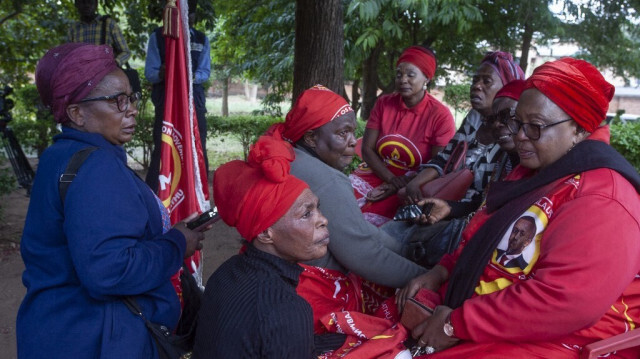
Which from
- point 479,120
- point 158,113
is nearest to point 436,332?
point 479,120

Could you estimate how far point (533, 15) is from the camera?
858 cm

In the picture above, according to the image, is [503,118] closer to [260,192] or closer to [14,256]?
[260,192]

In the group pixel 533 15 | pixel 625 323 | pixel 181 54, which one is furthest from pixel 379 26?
pixel 625 323

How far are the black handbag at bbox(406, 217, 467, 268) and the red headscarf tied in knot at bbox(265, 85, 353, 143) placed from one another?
80cm

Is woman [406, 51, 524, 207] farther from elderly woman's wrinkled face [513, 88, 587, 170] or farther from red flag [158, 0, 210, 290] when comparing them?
red flag [158, 0, 210, 290]

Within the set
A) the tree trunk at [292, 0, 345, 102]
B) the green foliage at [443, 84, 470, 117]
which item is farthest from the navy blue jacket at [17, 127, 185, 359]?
the green foliage at [443, 84, 470, 117]

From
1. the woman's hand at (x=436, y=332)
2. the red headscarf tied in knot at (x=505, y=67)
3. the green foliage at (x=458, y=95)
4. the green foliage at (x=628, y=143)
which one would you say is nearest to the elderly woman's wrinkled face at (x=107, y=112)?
the woman's hand at (x=436, y=332)

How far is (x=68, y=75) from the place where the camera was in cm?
190

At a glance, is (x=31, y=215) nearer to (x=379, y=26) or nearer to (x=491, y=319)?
(x=491, y=319)

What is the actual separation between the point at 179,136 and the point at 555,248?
238 centimetres

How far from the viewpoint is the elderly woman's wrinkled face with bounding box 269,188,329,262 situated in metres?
1.86

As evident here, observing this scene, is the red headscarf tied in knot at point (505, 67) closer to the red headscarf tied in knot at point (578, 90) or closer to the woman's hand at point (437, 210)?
the woman's hand at point (437, 210)

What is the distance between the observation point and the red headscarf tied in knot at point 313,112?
8.42 feet

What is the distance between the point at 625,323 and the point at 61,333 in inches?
83.1
